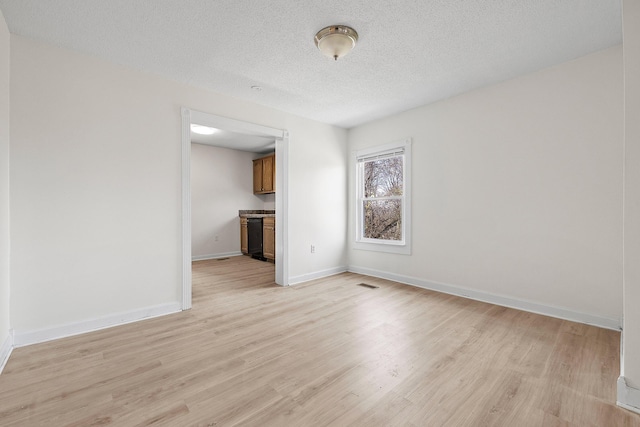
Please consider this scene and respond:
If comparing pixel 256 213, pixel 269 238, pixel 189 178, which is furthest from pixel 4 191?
pixel 256 213

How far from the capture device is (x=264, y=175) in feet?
21.7

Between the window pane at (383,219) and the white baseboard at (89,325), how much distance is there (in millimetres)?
2975

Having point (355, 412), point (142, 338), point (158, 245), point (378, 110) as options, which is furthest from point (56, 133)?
point (378, 110)

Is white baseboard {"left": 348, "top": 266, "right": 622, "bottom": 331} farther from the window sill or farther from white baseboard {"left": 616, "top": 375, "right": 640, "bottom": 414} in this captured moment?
white baseboard {"left": 616, "top": 375, "right": 640, "bottom": 414}

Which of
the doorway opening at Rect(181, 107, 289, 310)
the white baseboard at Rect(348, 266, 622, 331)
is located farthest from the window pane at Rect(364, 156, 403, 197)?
the doorway opening at Rect(181, 107, 289, 310)

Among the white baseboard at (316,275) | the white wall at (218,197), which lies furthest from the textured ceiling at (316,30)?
the white wall at (218,197)

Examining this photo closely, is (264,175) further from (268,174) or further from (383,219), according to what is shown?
(383,219)

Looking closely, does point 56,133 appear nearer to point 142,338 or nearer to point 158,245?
point 158,245

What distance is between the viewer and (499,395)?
1625 millimetres

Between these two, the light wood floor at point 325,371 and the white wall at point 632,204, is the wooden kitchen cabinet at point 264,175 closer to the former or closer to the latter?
the light wood floor at point 325,371

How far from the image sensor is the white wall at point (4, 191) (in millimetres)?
2021

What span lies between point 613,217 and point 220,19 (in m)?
3.63

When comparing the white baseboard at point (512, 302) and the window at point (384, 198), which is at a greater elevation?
the window at point (384, 198)

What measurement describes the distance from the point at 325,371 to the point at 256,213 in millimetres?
5076
